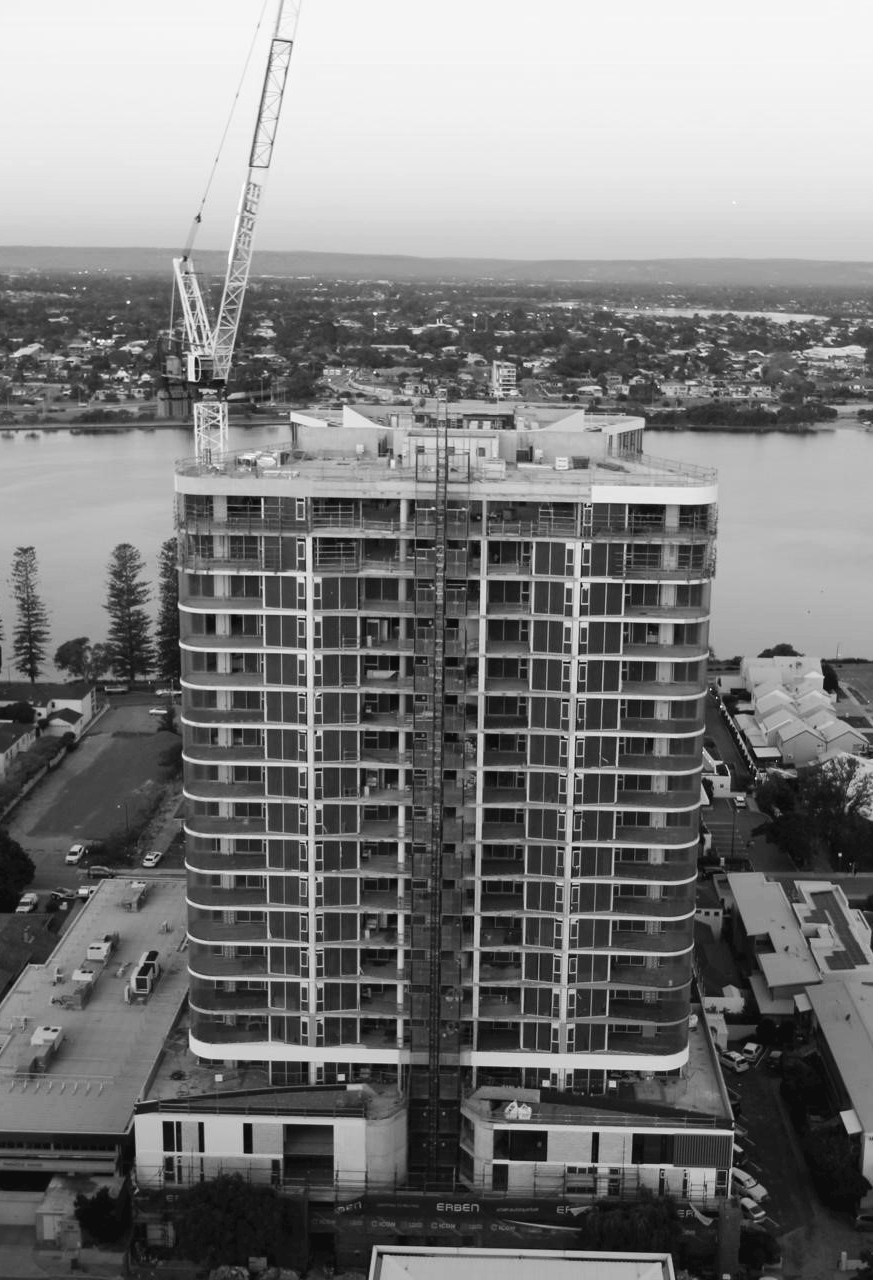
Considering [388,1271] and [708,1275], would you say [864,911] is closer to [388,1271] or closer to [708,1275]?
[708,1275]

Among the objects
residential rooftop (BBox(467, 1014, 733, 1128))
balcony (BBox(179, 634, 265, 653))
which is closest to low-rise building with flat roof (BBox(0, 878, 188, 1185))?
residential rooftop (BBox(467, 1014, 733, 1128))

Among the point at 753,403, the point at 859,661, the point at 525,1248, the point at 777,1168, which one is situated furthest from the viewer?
the point at 753,403

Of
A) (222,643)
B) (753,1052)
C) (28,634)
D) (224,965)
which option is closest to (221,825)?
(224,965)

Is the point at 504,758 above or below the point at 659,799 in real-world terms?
above

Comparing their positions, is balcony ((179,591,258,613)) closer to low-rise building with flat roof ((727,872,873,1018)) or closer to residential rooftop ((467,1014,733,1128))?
residential rooftop ((467,1014,733,1128))

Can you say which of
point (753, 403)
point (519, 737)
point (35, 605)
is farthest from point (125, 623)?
point (753, 403)

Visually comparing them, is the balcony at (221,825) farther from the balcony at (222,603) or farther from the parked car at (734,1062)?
the parked car at (734,1062)

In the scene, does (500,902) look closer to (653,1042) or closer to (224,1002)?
(653,1042)
